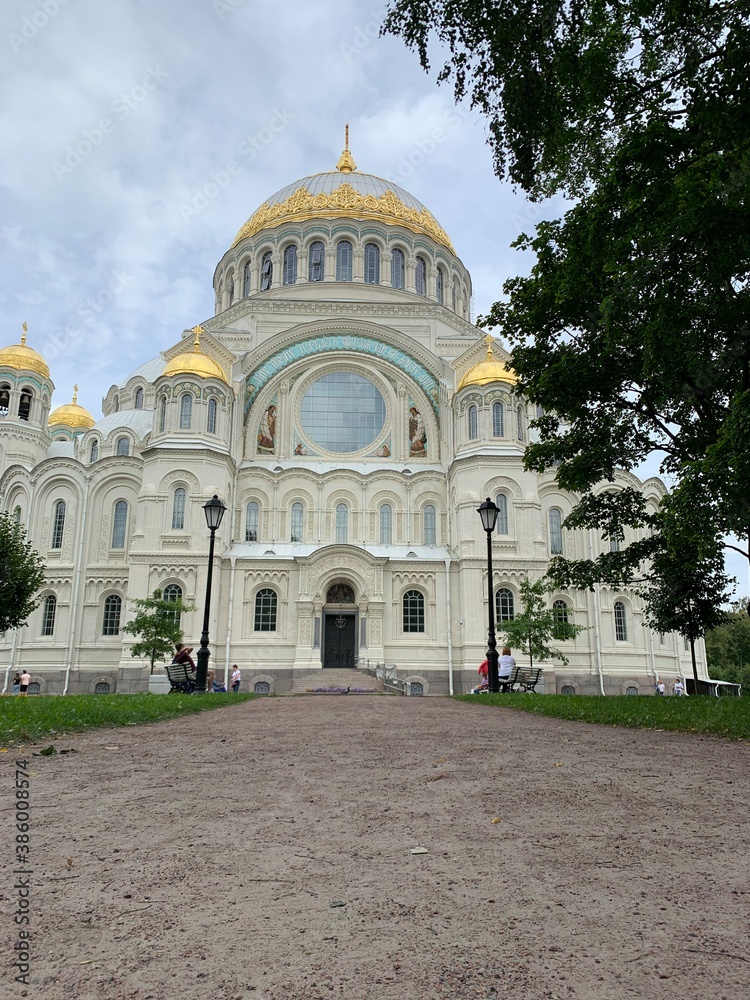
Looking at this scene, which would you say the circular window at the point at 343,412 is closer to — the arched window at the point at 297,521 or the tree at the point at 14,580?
the arched window at the point at 297,521

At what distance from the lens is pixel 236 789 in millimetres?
5266

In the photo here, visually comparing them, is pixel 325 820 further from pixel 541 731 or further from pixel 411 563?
pixel 411 563

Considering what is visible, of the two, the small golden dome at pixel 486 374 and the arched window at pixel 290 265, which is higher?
the arched window at pixel 290 265

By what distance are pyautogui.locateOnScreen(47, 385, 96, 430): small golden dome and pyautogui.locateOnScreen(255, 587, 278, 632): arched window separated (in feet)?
71.5

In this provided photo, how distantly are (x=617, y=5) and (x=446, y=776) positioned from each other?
1005 centimetres

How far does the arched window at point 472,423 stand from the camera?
34688 mm

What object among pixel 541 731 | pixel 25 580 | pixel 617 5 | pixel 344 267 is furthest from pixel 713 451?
pixel 344 267

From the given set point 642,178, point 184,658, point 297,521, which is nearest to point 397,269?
point 297,521

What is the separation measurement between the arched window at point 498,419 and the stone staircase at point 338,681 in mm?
12444

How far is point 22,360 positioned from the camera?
3950 centimetres

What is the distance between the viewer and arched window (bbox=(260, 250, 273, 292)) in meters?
42.4

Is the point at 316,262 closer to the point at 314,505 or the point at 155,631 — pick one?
the point at 314,505

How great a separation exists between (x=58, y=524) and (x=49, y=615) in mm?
4224

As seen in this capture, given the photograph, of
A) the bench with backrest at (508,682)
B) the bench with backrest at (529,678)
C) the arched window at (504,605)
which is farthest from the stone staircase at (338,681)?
the bench with backrest at (508,682)
